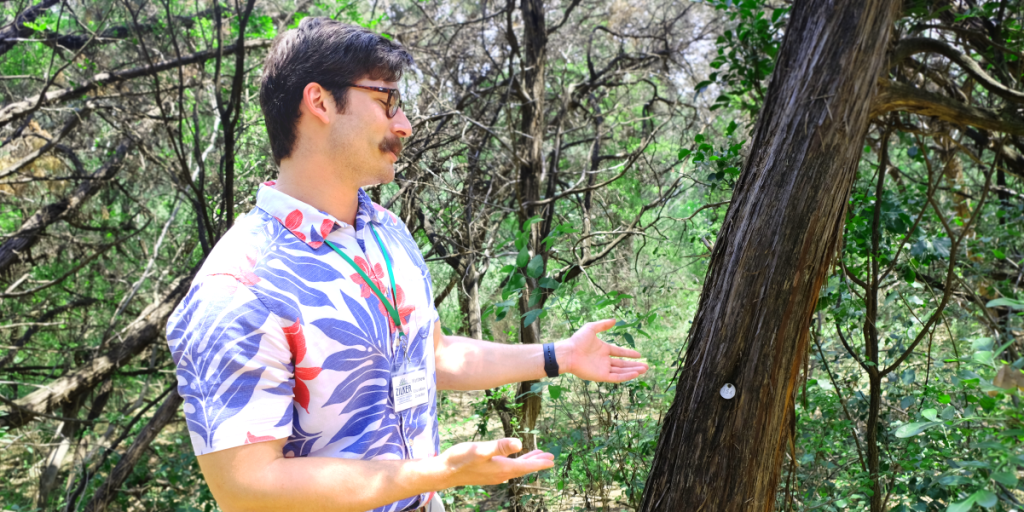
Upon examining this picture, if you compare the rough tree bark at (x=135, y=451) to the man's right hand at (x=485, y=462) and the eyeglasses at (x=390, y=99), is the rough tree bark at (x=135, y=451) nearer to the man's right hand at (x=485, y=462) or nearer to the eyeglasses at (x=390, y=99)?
the eyeglasses at (x=390, y=99)

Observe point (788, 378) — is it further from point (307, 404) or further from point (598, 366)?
point (307, 404)

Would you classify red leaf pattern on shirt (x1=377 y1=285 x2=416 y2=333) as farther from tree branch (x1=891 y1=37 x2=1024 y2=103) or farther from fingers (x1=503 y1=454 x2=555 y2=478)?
tree branch (x1=891 y1=37 x2=1024 y2=103)

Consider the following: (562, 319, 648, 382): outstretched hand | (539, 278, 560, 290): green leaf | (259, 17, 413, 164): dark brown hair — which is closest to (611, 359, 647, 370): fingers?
(562, 319, 648, 382): outstretched hand

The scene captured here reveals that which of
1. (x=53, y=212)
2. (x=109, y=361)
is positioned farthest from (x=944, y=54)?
(x=53, y=212)

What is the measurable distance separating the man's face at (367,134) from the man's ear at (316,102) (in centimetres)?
3

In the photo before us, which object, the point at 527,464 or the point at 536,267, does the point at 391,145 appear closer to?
the point at 527,464

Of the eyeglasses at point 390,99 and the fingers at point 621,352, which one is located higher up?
the eyeglasses at point 390,99

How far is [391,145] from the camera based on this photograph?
1.51 meters

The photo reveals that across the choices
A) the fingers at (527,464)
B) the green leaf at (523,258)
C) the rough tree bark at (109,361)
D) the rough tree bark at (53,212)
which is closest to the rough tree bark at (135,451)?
the rough tree bark at (109,361)

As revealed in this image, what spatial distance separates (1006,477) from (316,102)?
147 cm

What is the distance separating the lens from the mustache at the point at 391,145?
1488 mm

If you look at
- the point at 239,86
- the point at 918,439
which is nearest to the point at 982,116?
the point at 918,439

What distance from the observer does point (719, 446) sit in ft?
5.14

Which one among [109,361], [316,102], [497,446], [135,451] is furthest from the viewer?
[109,361]
